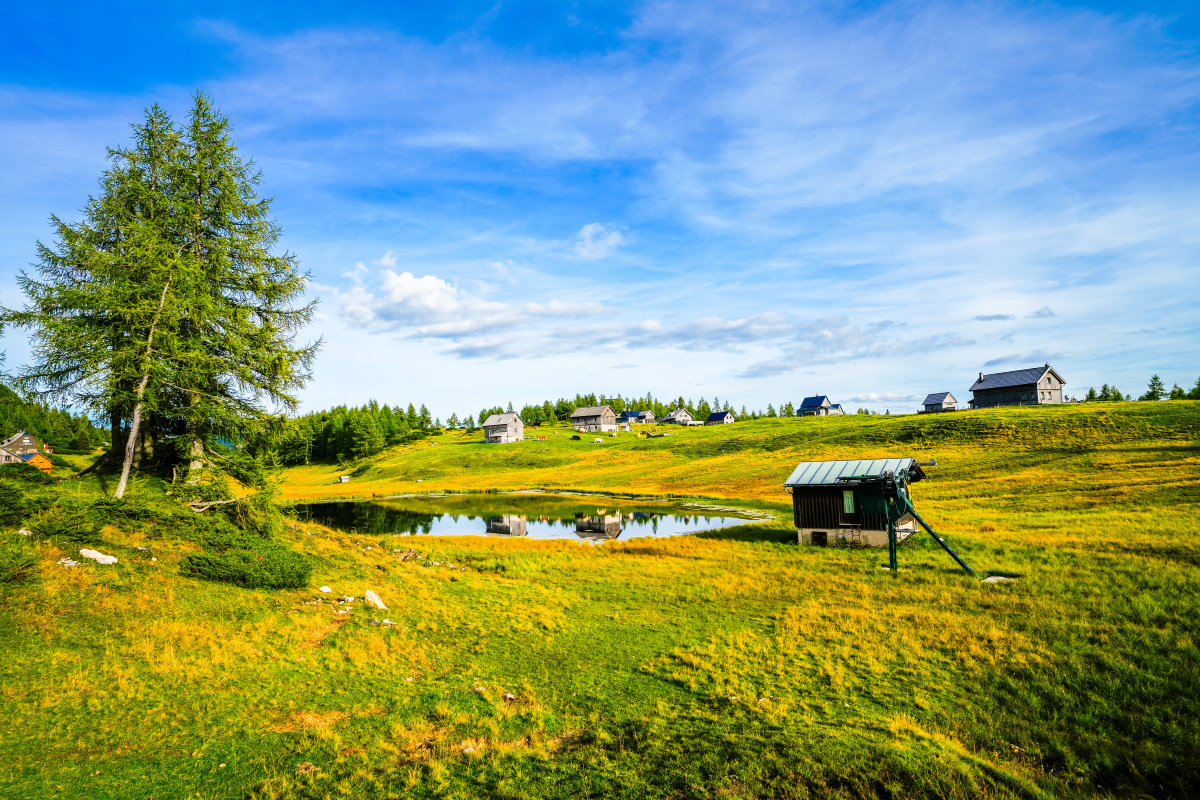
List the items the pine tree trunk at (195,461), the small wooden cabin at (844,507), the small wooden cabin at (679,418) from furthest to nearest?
the small wooden cabin at (679,418) < the small wooden cabin at (844,507) < the pine tree trunk at (195,461)

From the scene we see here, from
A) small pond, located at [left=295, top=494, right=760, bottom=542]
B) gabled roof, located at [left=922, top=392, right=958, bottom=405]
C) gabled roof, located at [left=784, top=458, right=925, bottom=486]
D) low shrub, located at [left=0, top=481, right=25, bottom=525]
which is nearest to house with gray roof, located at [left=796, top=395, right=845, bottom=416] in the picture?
gabled roof, located at [left=922, top=392, right=958, bottom=405]

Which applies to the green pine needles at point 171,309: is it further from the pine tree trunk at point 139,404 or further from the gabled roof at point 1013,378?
the gabled roof at point 1013,378

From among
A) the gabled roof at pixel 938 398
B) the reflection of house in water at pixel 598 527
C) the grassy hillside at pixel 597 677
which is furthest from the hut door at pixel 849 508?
the gabled roof at pixel 938 398

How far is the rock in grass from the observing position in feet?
48.3

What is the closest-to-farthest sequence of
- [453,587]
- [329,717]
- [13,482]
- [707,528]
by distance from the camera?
[329,717], [13,482], [453,587], [707,528]

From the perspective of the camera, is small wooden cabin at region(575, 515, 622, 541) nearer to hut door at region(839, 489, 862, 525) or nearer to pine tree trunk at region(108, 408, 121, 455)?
hut door at region(839, 489, 862, 525)

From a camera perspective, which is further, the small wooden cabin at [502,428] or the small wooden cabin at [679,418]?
the small wooden cabin at [679,418]

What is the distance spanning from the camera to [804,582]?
23.4 metres

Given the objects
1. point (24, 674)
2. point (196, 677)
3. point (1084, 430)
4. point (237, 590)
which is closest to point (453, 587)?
point (237, 590)

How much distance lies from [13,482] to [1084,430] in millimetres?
93249

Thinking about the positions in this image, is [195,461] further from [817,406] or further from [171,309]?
[817,406]

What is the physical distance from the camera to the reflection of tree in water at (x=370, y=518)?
155 feet

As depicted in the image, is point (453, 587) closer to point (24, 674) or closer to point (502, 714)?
point (502, 714)

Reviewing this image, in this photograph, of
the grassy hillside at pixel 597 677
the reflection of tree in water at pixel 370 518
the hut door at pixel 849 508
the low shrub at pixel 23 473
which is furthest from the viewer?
the reflection of tree in water at pixel 370 518
